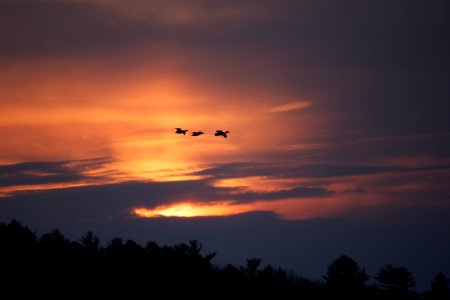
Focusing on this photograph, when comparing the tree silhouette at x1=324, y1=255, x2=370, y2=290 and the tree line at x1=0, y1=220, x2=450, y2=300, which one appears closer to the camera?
the tree line at x1=0, y1=220, x2=450, y2=300

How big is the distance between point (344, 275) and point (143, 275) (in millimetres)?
26904

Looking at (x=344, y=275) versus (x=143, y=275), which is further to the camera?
(x=344, y=275)

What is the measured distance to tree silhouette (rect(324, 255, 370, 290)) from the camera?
7756 centimetres

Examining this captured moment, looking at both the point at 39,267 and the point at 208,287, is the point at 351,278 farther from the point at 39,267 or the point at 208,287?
the point at 39,267

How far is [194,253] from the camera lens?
7669 centimetres

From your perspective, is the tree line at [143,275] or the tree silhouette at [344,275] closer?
the tree line at [143,275]

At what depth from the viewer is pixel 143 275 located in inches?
2451

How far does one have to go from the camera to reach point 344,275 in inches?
3091

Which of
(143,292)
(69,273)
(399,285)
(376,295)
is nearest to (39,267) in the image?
(69,273)

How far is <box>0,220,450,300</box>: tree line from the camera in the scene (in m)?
57.9

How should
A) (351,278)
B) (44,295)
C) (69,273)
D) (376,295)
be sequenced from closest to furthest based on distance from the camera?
(44,295) → (69,273) → (376,295) → (351,278)

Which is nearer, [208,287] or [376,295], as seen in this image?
[208,287]

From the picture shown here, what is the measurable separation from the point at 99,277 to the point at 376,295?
99.8ft

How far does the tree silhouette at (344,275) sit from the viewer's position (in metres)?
77.6
